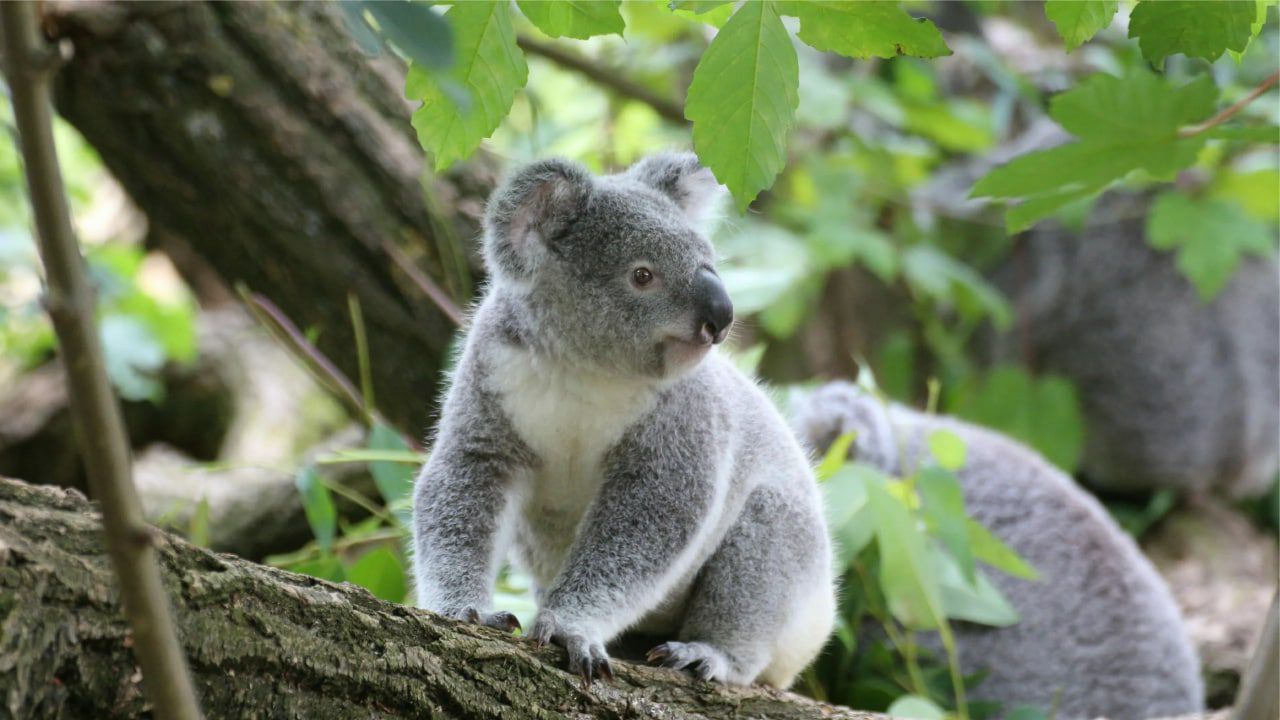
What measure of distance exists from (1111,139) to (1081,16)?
1.49 feet

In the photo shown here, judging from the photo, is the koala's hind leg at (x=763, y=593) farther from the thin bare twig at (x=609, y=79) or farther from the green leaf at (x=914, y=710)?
the thin bare twig at (x=609, y=79)

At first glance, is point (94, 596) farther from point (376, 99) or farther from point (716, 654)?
point (376, 99)

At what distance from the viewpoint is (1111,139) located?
71.6 inches

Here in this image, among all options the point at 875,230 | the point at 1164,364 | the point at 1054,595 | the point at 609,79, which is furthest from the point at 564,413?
the point at 1164,364

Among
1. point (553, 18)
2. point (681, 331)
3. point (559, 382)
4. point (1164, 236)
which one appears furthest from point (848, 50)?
point (1164, 236)

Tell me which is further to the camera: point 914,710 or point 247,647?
point 914,710

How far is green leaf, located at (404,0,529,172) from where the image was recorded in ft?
4.45

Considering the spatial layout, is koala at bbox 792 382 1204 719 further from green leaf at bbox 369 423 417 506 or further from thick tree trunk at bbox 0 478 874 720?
thick tree trunk at bbox 0 478 874 720

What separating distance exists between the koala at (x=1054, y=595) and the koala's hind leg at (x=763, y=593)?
101cm

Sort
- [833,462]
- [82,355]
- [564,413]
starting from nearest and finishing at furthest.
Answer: [82,355]
[564,413]
[833,462]

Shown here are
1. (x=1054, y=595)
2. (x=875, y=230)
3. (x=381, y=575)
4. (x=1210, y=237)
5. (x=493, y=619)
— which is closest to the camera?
(x=493, y=619)

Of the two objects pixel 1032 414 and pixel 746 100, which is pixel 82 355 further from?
pixel 1032 414

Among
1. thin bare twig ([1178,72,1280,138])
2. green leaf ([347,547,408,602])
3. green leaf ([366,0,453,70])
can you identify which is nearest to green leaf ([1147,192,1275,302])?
thin bare twig ([1178,72,1280,138])

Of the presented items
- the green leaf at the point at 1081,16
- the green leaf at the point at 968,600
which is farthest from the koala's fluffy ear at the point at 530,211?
the green leaf at the point at 968,600
